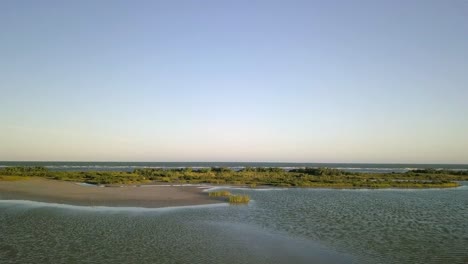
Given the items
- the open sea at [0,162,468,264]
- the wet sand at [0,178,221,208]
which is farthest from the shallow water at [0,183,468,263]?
the wet sand at [0,178,221,208]

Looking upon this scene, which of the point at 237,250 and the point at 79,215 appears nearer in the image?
the point at 237,250

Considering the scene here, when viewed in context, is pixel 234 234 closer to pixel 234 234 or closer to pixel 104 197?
pixel 234 234

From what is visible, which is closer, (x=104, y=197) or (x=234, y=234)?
(x=234, y=234)

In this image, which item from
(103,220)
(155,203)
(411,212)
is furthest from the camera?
(155,203)

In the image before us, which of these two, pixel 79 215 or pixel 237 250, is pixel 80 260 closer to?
pixel 237 250

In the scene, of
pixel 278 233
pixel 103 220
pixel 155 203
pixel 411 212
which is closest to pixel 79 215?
pixel 103 220

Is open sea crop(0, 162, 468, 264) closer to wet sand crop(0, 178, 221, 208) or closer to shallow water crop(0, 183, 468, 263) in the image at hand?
shallow water crop(0, 183, 468, 263)

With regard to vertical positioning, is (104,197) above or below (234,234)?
above

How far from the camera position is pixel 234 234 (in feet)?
64.8

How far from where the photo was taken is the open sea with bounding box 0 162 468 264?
15367 millimetres

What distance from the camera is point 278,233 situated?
20.1 metres

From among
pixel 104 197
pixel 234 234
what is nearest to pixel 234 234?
pixel 234 234

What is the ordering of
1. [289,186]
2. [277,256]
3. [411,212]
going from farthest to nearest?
[289,186]
[411,212]
[277,256]

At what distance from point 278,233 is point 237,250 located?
4.19 meters
